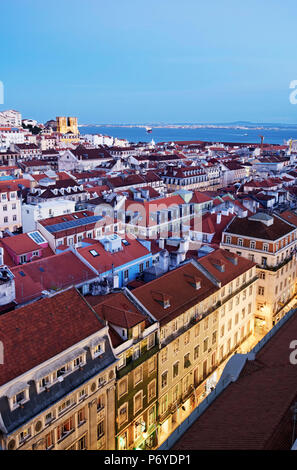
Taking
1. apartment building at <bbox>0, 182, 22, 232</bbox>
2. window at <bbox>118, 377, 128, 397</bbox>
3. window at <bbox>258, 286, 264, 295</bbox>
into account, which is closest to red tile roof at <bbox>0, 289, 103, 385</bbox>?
window at <bbox>118, 377, 128, 397</bbox>

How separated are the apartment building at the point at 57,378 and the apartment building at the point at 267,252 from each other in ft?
75.9

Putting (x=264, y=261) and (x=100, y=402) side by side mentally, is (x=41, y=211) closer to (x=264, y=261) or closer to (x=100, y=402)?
(x=264, y=261)

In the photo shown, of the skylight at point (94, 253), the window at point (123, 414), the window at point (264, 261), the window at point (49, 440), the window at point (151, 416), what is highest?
the skylight at point (94, 253)

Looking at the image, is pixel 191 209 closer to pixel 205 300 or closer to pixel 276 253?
pixel 276 253

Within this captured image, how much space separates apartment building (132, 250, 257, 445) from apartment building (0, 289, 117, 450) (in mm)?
5481

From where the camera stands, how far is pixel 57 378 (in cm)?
2027

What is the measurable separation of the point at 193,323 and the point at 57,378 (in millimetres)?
12646

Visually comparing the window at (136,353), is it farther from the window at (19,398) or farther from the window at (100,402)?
the window at (19,398)

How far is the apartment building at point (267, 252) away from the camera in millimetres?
41375

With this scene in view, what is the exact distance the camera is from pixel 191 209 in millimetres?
62344

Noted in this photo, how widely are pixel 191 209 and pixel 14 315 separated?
144 feet

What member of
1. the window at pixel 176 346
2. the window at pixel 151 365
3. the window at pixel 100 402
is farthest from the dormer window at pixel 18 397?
the window at pixel 176 346
